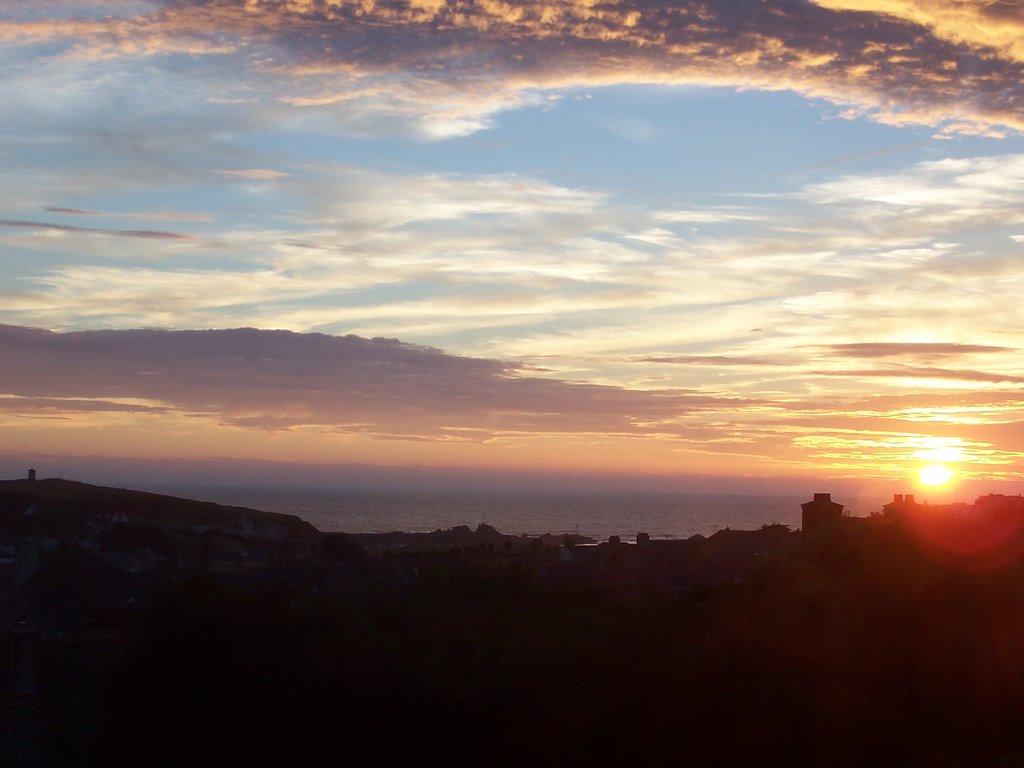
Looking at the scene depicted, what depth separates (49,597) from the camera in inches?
1026

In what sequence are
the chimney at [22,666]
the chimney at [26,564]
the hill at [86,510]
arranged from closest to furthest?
the chimney at [22,666] < the chimney at [26,564] < the hill at [86,510]

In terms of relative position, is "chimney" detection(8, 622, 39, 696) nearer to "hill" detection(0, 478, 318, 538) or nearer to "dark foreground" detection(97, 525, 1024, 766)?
"dark foreground" detection(97, 525, 1024, 766)

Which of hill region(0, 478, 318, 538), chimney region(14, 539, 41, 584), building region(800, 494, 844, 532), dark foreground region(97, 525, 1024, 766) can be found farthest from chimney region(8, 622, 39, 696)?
hill region(0, 478, 318, 538)

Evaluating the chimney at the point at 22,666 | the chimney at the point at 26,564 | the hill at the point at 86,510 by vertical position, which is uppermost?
the hill at the point at 86,510

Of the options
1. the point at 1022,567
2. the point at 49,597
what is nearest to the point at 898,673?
the point at 1022,567

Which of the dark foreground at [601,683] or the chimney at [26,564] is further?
the chimney at [26,564]

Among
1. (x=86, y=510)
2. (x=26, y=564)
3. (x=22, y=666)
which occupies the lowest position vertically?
(x=22, y=666)

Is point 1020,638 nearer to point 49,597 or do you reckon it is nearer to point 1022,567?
point 1022,567

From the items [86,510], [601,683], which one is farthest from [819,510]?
[86,510]

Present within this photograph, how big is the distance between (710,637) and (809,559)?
5.41m

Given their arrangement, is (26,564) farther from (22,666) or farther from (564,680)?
(564,680)

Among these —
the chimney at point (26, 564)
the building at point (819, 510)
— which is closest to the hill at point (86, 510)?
the chimney at point (26, 564)

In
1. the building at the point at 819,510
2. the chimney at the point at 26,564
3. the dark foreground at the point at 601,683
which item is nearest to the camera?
the dark foreground at the point at 601,683

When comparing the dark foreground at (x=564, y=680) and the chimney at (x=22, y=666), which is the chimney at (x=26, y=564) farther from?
the chimney at (x=22, y=666)
